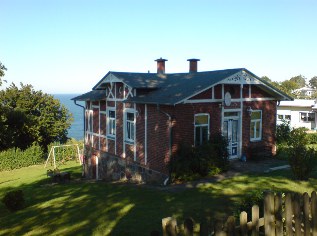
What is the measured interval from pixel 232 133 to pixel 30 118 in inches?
1181

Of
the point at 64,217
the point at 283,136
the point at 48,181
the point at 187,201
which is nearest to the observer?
the point at 64,217

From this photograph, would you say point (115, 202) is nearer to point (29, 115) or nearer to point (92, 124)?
point (92, 124)

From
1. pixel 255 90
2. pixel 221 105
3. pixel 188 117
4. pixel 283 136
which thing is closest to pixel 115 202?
pixel 188 117

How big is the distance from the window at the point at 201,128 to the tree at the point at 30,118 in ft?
93.3

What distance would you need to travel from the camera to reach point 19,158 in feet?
121

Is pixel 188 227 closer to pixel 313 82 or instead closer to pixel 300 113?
pixel 300 113

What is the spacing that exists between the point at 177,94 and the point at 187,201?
6529 mm

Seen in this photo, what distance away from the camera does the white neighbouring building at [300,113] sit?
4122 cm

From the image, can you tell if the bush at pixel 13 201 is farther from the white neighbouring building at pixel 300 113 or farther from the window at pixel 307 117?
the window at pixel 307 117

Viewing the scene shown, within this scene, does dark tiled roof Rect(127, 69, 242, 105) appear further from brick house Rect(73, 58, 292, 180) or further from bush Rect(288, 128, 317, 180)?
bush Rect(288, 128, 317, 180)

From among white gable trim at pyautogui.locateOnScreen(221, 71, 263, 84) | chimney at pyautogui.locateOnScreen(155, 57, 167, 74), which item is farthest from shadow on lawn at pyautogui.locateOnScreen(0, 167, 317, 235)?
chimney at pyautogui.locateOnScreen(155, 57, 167, 74)

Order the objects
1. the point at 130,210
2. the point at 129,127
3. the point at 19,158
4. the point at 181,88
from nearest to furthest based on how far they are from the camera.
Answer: the point at 130,210
the point at 181,88
the point at 129,127
the point at 19,158

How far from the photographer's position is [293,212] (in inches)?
223

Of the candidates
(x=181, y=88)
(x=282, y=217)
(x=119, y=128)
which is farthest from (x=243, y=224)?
(x=119, y=128)
